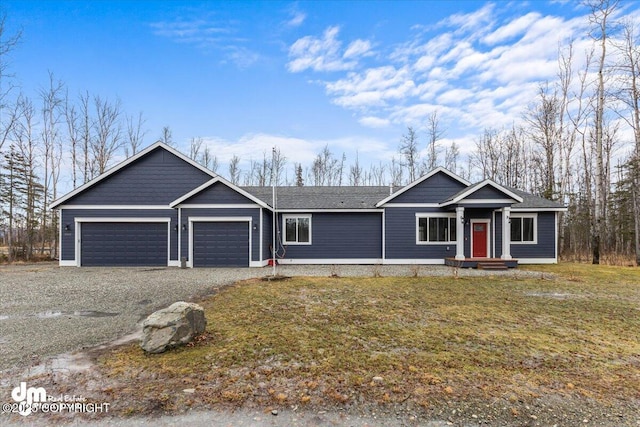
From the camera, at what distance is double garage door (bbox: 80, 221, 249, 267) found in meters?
14.2

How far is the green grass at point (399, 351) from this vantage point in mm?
3188

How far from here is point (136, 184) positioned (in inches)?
592

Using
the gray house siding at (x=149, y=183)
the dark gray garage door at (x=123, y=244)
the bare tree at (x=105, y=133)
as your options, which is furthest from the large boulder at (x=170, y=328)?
the bare tree at (x=105, y=133)

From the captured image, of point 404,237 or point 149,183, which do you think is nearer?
point 149,183

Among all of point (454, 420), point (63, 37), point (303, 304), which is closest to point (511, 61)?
point (303, 304)

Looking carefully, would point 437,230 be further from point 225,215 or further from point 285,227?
point 225,215

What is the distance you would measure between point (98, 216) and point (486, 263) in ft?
59.9

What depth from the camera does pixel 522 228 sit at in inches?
635

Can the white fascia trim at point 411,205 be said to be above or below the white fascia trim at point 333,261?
above

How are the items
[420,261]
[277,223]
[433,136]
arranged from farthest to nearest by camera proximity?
1. [433,136]
2. [277,223]
3. [420,261]

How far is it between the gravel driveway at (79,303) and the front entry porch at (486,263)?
2.04 meters

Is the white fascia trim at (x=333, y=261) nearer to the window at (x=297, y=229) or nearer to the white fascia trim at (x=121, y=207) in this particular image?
the window at (x=297, y=229)

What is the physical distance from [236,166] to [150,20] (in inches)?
811

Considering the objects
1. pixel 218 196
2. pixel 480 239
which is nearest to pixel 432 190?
pixel 480 239
